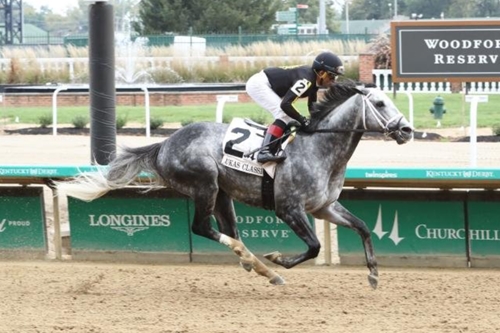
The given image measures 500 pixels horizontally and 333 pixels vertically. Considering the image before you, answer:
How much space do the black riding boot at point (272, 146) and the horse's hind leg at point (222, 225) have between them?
0.60 m

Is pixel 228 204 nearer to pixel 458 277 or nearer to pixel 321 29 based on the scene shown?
pixel 458 277

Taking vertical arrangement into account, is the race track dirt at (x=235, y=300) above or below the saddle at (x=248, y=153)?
below

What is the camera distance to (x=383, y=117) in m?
9.15

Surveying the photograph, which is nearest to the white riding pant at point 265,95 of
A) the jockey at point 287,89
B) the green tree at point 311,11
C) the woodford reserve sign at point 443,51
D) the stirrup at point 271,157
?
the jockey at point 287,89

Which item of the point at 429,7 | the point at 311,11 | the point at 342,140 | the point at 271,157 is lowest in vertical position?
the point at 271,157

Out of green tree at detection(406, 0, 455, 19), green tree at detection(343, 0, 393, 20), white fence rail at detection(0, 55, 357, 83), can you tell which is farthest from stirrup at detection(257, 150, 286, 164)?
green tree at detection(343, 0, 393, 20)

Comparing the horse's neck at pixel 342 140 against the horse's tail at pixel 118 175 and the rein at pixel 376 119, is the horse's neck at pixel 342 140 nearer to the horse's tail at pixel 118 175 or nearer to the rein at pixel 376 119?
the rein at pixel 376 119

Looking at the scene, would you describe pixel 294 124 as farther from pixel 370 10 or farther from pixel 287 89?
pixel 370 10

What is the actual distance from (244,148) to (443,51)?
6378 mm

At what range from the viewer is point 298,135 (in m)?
9.46

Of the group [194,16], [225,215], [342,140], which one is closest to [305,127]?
[342,140]

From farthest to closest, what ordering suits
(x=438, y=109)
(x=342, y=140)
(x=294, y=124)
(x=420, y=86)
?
1. (x=420, y=86)
2. (x=438, y=109)
3. (x=294, y=124)
4. (x=342, y=140)

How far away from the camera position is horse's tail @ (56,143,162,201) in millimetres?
10047

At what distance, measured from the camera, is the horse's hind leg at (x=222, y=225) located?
368 inches
